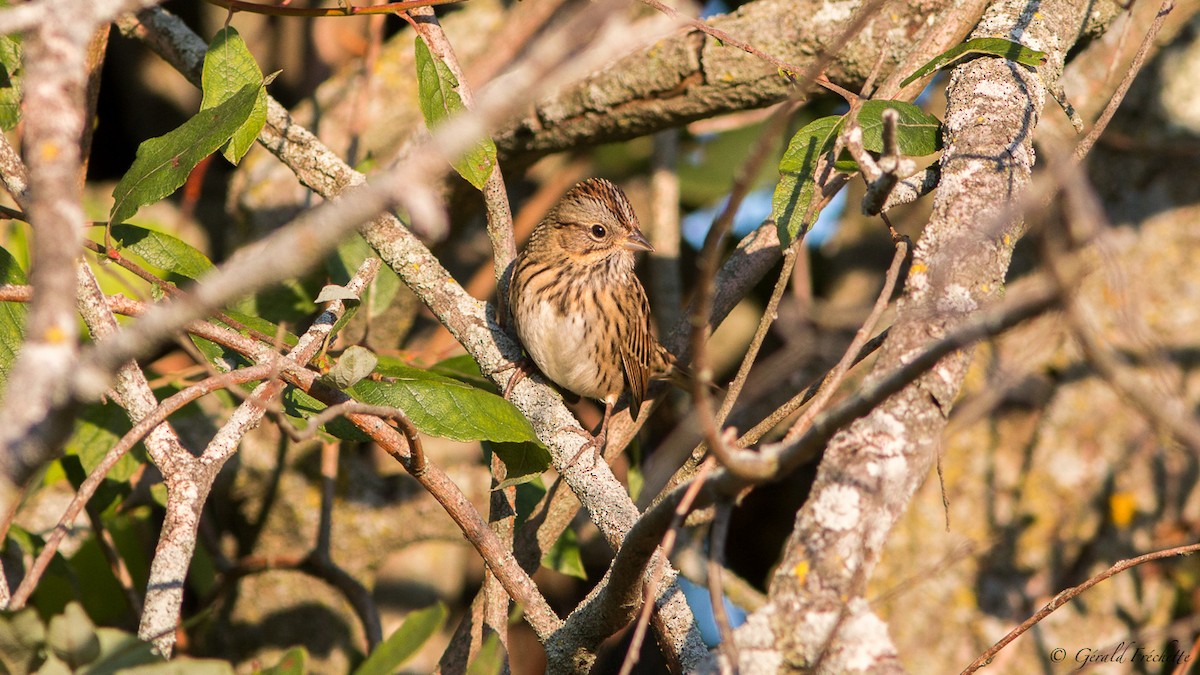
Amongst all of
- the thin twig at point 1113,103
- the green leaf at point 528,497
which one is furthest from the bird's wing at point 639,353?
the thin twig at point 1113,103

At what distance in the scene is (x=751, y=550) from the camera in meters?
5.04

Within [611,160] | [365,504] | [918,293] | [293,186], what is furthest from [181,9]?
[918,293]

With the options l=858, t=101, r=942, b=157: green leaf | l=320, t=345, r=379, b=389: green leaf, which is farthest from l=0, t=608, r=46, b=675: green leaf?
l=858, t=101, r=942, b=157: green leaf

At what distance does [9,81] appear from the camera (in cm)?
265

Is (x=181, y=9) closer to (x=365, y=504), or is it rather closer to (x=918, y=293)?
(x=365, y=504)

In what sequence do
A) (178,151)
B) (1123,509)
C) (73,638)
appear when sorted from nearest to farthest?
1. (73,638)
2. (178,151)
3. (1123,509)

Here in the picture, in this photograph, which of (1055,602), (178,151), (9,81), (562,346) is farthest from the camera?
(562,346)

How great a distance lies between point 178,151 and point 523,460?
1.03 meters

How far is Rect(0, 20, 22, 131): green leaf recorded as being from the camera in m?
2.60

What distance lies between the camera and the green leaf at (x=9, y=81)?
2600 millimetres

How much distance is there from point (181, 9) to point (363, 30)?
805 mm

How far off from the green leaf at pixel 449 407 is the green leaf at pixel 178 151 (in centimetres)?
56

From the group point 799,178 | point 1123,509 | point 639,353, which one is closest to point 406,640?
point 799,178

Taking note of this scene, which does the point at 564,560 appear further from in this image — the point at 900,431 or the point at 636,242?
the point at 900,431
